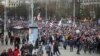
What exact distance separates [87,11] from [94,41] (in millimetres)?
734

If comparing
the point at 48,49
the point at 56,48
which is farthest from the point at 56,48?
the point at 48,49

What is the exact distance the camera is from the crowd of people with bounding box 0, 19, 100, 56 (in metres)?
6.02

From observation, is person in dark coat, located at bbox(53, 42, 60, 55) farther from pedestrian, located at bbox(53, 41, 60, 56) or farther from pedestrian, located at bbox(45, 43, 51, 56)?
pedestrian, located at bbox(45, 43, 51, 56)

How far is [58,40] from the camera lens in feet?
20.0

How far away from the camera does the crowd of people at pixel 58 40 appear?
6016 mm

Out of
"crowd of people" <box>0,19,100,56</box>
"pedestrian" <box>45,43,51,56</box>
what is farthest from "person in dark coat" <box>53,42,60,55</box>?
"pedestrian" <box>45,43,51,56</box>

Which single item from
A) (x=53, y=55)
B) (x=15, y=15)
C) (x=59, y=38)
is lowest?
(x=53, y=55)

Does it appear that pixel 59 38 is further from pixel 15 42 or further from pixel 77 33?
pixel 15 42

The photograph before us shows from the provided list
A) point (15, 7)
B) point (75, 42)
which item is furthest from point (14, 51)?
point (75, 42)

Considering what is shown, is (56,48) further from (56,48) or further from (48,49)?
(48,49)

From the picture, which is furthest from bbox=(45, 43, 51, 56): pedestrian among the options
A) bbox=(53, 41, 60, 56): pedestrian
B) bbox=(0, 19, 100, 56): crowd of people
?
bbox=(53, 41, 60, 56): pedestrian

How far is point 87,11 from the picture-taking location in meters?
6.05

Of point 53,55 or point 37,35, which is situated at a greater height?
point 37,35

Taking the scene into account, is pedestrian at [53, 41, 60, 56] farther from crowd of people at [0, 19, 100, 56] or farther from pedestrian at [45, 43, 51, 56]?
pedestrian at [45, 43, 51, 56]
